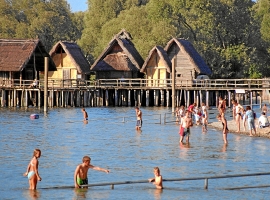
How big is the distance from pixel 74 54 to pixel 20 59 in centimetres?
698

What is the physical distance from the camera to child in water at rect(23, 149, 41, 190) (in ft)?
80.6

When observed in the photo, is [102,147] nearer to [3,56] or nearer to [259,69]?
[3,56]

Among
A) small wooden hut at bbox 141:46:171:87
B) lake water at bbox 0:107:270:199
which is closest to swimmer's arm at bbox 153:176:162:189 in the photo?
lake water at bbox 0:107:270:199

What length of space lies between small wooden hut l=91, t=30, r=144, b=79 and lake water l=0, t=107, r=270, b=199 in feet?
72.7

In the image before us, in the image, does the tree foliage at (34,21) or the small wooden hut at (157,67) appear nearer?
the small wooden hut at (157,67)

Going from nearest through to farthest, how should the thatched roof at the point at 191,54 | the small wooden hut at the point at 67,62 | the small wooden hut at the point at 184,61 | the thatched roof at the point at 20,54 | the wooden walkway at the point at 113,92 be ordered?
the wooden walkway at the point at 113,92 → the thatched roof at the point at 20,54 → the thatched roof at the point at 191,54 → the small wooden hut at the point at 184,61 → the small wooden hut at the point at 67,62

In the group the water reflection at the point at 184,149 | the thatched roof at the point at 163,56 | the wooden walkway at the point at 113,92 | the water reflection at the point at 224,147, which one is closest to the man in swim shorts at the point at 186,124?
the water reflection at the point at 184,149

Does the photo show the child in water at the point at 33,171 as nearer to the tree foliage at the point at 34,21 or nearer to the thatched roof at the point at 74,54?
the thatched roof at the point at 74,54

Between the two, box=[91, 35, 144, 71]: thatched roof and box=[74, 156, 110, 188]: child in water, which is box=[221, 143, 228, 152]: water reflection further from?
box=[91, 35, 144, 71]: thatched roof

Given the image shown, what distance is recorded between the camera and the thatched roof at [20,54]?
72.5m

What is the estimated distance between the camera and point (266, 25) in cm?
9850

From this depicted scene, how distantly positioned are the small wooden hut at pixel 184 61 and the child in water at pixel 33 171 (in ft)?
165

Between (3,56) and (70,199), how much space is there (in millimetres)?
49914

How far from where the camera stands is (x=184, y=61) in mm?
77625
